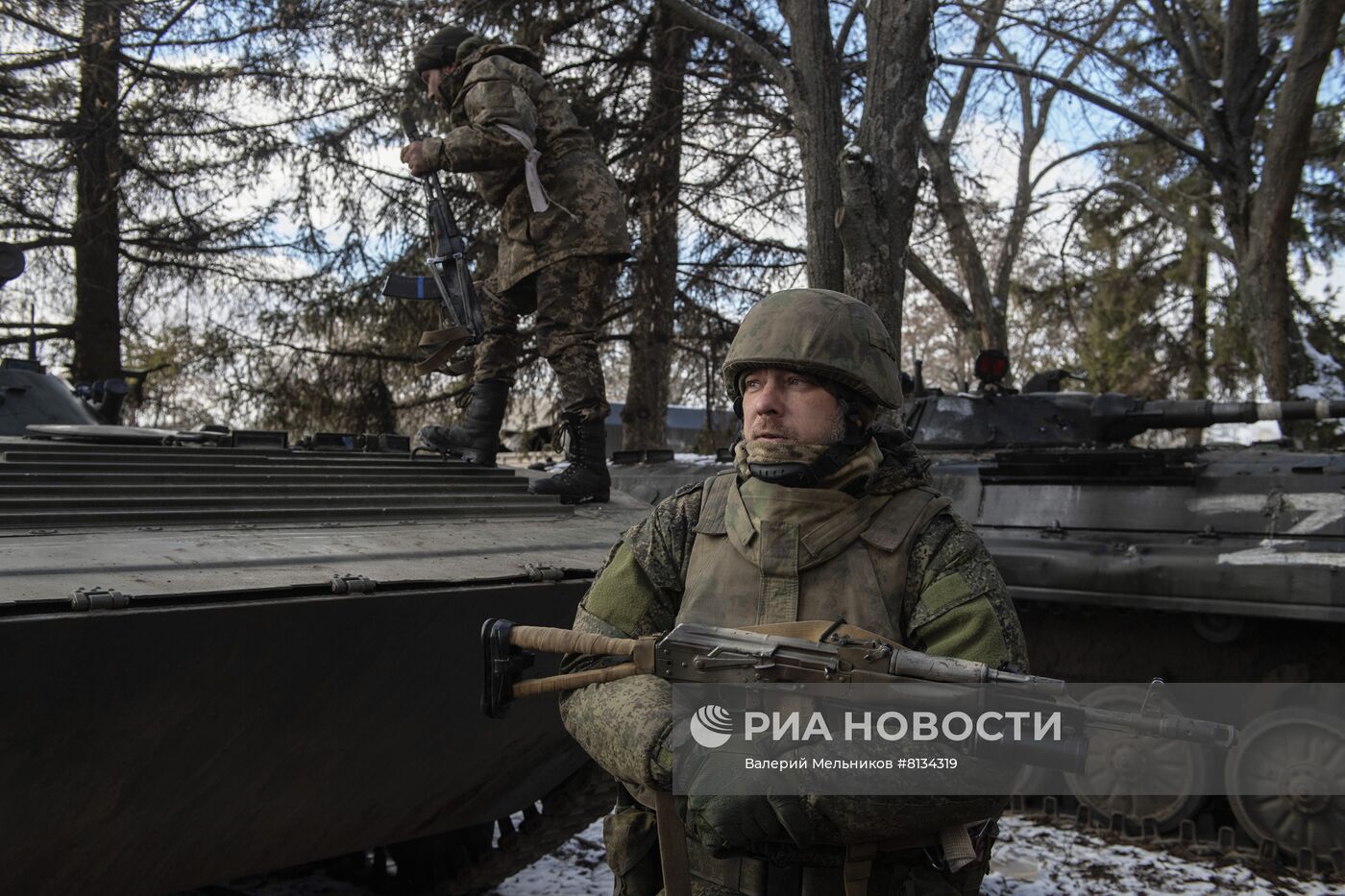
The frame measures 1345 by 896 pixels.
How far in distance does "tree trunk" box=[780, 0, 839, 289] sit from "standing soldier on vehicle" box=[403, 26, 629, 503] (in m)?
1.59

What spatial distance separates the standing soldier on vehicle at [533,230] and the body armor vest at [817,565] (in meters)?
2.24

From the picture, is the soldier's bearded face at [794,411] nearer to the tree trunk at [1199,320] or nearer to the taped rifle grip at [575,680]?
the taped rifle grip at [575,680]

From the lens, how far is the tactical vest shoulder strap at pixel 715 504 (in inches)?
81.6

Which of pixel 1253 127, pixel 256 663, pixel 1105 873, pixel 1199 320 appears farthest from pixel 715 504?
pixel 1199 320

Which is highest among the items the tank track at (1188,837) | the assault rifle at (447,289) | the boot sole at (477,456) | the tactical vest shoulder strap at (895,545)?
the assault rifle at (447,289)

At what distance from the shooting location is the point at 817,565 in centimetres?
197

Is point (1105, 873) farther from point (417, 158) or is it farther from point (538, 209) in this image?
point (417, 158)

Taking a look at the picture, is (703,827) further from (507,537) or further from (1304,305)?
(1304,305)

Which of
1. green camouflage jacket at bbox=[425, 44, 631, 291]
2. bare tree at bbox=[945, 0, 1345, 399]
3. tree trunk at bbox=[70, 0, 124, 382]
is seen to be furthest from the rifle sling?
tree trunk at bbox=[70, 0, 124, 382]

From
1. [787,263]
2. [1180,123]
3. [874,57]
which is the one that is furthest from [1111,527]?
[1180,123]

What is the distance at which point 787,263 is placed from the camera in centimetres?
989

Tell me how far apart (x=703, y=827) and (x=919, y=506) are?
2.06ft

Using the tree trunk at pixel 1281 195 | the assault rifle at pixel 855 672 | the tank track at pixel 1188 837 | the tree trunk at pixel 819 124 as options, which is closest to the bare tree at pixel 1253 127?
the tree trunk at pixel 1281 195

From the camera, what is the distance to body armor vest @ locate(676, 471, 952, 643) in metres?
1.93
